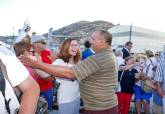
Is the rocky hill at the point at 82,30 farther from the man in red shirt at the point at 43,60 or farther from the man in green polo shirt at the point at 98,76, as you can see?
the man in red shirt at the point at 43,60

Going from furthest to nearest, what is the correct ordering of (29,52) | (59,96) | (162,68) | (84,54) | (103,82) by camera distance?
(84,54) → (162,68) → (59,96) → (29,52) → (103,82)

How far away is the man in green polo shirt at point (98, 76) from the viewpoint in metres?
3.93

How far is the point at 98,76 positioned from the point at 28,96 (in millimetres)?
1974

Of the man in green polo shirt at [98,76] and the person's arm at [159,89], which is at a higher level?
the man in green polo shirt at [98,76]

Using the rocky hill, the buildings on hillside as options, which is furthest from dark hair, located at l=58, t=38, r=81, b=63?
the buildings on hillside

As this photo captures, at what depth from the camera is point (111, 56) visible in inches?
166

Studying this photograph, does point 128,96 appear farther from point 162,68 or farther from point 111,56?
point 111,56

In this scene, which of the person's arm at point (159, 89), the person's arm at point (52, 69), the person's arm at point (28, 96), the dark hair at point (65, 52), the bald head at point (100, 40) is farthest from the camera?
the person's arm at point (159, 89)

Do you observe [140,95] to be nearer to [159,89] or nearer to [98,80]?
[159,89]

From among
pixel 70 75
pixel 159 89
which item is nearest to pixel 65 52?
pixel 70 75

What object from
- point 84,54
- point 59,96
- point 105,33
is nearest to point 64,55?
point 59,96

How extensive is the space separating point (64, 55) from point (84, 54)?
2895 millimetres

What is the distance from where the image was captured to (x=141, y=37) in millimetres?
31922

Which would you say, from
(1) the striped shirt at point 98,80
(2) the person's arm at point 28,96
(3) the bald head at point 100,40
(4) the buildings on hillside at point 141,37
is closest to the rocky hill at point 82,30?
(3) the bald head at point 100,40
